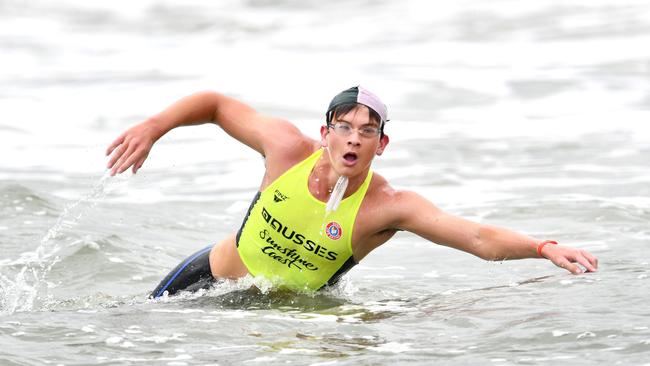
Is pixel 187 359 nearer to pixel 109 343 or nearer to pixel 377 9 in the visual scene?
pixel 109 343

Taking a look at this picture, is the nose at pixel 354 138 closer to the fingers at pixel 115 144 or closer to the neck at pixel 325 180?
the neck at pixel 325 180

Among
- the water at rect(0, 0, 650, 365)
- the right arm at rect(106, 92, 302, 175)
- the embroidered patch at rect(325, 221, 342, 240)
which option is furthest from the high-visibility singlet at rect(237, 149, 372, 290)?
the right arm at rect(106, 92, 302, 175)

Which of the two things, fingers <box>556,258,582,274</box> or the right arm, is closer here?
fingers <box>556,258,582,274</box>

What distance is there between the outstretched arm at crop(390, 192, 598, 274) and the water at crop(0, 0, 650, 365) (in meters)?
0.41

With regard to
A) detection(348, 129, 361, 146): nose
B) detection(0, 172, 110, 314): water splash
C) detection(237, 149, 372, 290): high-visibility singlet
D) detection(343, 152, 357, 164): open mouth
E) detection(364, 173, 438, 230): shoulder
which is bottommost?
detection(0, 172, 110, 314): water splash

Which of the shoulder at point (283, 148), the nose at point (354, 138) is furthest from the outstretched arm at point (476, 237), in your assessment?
the shoulder at point (283, 148)

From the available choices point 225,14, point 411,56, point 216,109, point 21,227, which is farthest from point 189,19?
point 216,109

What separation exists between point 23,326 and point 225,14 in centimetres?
2161

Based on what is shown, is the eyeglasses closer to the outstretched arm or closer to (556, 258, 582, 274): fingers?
the outstretched arm

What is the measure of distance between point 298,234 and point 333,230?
21 cm

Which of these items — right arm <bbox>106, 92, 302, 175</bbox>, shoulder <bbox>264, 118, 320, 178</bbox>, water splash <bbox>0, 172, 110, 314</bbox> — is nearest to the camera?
right arm <bbox>106, 92, 302, 175</bbox>

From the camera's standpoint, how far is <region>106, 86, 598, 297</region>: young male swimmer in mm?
6945

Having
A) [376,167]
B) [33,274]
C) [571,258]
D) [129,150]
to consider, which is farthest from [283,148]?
[376,167]

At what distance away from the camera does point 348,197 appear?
23.9ft
